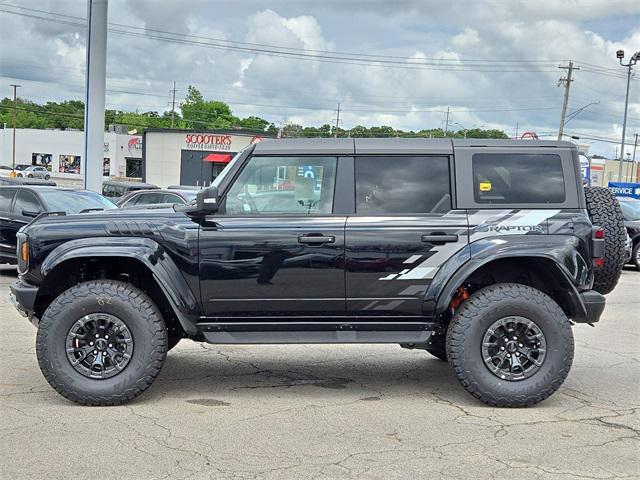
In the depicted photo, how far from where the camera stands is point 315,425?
534 cm

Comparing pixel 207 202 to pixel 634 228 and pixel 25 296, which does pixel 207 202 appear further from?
pixel 634 228

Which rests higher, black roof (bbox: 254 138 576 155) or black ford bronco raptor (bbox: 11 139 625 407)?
black roof (bbox: 254 138 576 155)

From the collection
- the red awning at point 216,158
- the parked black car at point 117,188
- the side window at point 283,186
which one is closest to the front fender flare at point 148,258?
the side window at point 283,186

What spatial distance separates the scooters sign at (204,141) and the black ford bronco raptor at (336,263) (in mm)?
52157

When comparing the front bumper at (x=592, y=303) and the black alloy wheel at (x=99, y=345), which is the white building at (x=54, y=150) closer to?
the black alloy wheel at (x=99, y=345)

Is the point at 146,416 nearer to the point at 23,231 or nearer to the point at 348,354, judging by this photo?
the point at 23,231

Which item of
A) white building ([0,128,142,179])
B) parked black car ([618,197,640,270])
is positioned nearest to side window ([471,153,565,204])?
parked black car ([618,197,640,270])

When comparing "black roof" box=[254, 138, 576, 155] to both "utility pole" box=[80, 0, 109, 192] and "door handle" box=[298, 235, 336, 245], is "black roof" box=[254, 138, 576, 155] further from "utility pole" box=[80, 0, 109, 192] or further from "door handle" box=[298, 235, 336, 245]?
"utility pole" box=[80, 0, 109, 192]

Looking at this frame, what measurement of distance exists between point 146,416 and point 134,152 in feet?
281

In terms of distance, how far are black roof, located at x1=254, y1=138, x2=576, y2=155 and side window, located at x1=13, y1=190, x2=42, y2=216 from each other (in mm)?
8110

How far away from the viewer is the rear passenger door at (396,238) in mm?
5820

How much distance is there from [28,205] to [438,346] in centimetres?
877

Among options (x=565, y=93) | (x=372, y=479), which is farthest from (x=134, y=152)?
(x=372, y=479)

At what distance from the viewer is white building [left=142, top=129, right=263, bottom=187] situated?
188 feet
